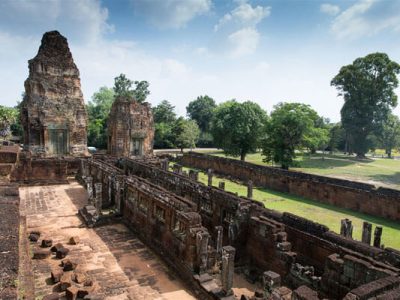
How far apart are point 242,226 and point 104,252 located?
449cm

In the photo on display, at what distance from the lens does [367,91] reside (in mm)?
38125

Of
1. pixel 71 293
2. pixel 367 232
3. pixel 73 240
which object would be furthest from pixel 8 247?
pixel 367 232

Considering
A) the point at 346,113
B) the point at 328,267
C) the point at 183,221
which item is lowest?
the point at 328,267

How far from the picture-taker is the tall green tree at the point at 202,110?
198ft

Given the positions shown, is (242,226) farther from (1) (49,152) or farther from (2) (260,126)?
(2) (260,126)

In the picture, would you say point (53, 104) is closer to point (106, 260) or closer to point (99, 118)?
point (106, 260)

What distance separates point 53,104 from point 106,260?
17.1 meters

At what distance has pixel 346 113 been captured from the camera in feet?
133

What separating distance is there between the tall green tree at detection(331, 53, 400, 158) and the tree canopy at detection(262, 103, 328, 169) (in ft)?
59.4

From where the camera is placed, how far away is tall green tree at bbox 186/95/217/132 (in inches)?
2380

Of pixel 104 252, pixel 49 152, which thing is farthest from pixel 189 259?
pixel 49 152

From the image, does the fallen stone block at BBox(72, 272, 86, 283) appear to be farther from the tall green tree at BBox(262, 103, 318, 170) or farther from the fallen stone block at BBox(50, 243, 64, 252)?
the tall green tree at BBox(262, 103, 318, 170)

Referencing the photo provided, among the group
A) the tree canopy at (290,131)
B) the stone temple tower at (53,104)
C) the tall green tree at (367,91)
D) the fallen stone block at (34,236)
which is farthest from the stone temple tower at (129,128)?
the tall green tree at (367,91)

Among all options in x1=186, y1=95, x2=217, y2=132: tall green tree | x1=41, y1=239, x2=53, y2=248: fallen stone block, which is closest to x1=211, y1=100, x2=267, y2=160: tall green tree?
x1=41, y1=239, x2=53, y2=248: fallen stone block
